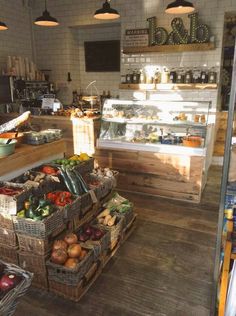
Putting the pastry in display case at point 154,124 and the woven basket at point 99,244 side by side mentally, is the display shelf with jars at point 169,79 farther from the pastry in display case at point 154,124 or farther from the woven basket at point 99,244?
the woven basket at point 99,244

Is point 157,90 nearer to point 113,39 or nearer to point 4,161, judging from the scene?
point 113,39

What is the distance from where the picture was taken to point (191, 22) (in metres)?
5.85

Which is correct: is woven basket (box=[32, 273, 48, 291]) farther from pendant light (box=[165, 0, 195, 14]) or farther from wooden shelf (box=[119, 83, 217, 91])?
wooden shelf (box=[119, 83, 217, 91])

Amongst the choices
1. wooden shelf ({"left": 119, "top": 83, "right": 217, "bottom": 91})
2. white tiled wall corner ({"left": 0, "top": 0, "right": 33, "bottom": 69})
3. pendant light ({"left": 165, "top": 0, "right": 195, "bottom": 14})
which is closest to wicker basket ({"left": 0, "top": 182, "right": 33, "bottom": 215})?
pendant light ({"left": 165, "top": 0, "right": 195, "bottom": 14})

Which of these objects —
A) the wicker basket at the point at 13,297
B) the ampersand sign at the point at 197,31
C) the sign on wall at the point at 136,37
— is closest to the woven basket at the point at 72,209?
the wicker basket at the point at 13,297

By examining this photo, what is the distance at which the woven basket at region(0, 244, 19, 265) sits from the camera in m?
2.73

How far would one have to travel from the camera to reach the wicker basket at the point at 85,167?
11.4 feet

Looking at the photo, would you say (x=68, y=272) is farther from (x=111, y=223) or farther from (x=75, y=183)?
(x=75, y=183)

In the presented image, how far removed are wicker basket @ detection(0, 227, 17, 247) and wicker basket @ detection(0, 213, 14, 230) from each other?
0.13ft

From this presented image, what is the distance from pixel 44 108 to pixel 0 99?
4.68 ft

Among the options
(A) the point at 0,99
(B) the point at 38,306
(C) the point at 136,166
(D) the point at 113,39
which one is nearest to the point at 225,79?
(D) the point at 113,39

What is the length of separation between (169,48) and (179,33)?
36 cm

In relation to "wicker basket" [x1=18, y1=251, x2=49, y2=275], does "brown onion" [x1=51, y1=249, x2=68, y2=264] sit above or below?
above

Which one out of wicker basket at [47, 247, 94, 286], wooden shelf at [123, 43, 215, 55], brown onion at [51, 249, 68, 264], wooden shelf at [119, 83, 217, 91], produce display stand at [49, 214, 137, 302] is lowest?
produce display stand at [49, 214, 137, 302]
